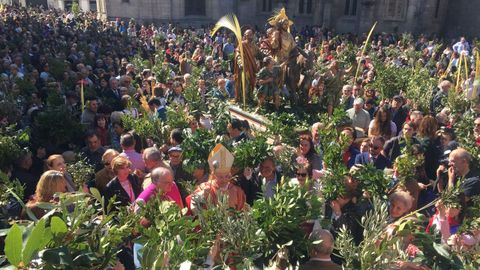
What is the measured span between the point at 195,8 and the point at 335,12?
10.9 meters

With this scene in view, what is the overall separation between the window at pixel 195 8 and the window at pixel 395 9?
45.5ft

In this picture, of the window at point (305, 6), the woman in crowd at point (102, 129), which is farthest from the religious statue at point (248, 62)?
the window at point (305, 6)

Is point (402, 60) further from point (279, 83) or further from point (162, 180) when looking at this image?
point (162, 180)

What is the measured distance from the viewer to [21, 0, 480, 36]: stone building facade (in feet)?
93.9

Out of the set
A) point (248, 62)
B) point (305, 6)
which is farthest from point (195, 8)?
point (248, 62)

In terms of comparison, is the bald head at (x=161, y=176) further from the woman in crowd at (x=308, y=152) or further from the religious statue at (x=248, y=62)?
the religious statue at (x=248, y=62)

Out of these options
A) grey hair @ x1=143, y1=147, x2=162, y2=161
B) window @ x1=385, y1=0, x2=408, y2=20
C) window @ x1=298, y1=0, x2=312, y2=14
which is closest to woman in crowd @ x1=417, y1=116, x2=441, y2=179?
grey hair @ x1=143, y1=147, x2=162, y2=161

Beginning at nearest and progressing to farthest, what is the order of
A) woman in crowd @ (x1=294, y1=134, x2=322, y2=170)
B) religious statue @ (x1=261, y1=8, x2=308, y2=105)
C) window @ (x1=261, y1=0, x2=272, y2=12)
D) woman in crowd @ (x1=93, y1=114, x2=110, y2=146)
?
woman in crowd @ (x1=294, y1=134, x2=322, y2=170)
woman in crowd @ (x1=93, y1=114, x2=110, y2=146)
religious statue @ (x1=261, y1=8, x2=308, y2=105)
window @ (x1=261, y1=0, x2=272, y2=12)

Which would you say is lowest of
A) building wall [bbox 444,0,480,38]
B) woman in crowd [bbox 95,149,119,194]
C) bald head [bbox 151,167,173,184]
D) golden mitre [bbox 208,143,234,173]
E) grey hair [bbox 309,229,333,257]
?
woman in crowd [bbox 95,149,119,194]

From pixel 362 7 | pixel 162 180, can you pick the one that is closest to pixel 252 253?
pixel 162 180

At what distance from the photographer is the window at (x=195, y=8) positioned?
34.3 metres

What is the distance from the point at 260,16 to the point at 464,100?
28.4m

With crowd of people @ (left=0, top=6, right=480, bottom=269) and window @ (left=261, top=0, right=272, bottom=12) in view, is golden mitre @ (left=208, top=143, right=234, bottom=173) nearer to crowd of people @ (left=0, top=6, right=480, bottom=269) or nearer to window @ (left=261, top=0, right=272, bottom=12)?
crowd of people @ (left=0, top=6, right=480, bottom=269)

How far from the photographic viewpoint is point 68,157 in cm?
590
